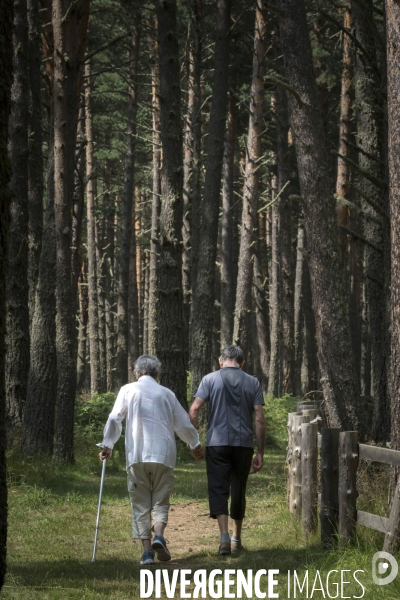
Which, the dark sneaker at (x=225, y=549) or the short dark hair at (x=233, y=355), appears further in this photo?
the short dark hair at (x=233, y=355)

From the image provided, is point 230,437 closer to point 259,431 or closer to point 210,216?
point 259,431

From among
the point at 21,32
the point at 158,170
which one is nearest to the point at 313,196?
the point at 21,32

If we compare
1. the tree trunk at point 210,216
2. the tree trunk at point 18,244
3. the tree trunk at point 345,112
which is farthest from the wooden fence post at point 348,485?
the tree trunk at point 345,112

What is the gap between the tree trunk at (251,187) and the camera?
77.7 ft

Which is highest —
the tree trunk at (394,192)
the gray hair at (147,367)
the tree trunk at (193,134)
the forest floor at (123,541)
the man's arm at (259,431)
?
the tree trunk at (193,134)

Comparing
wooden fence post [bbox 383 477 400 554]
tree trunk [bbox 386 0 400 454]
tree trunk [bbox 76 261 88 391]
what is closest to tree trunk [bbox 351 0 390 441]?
tree trunk [bbox 386 0 400 454]

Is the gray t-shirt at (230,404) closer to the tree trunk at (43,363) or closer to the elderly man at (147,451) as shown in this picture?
the elderly man at (147,451)

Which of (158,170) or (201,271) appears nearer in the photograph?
(201,271)

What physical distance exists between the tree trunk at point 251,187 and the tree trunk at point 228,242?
3.53 meters

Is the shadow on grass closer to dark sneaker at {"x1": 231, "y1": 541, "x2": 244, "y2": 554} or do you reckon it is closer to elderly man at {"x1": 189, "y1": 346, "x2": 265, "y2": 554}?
dark sneaker at {"x1": 231, "y1": 541, "x2": 244, "y2": 554}

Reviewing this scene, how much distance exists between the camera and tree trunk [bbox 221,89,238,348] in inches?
1099

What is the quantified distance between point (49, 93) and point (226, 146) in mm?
14015

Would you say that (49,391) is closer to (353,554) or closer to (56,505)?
(56,505)

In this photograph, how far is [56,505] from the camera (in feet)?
37.4
